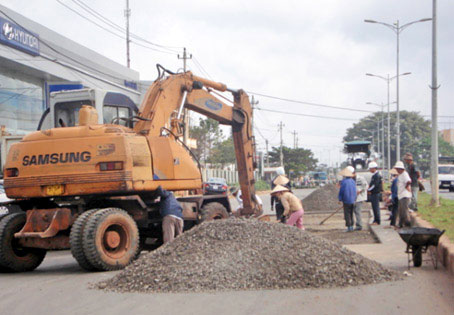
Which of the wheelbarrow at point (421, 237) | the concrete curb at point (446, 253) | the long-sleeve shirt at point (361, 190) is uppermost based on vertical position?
the long-sleeve shirt at point (361, 190)

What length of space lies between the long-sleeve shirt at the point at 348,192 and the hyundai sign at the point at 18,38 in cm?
1885

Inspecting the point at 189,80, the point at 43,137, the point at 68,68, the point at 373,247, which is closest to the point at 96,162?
the point at 43,137

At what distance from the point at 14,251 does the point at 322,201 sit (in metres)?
19.0

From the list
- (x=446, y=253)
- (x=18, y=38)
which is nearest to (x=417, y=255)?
(x=446, y=253)

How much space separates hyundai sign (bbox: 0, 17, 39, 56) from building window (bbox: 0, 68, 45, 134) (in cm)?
189

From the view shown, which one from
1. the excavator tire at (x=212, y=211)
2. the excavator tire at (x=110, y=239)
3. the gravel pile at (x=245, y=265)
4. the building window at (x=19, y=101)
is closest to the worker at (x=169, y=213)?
the excavator tire at (x=110, y=239)

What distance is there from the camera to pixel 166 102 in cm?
1245

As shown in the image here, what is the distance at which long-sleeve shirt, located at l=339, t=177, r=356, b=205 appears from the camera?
15.8 metres

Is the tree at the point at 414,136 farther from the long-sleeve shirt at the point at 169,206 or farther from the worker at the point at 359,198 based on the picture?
the long-sleeve shirt at the point at 169,206

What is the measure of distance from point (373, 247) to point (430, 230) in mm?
3717

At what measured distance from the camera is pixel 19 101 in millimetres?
32812

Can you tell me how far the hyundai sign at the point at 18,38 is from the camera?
27.9m

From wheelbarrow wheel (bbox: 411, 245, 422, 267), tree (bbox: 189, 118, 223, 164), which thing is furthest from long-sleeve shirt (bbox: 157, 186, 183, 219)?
tree (bbox: 189, 118, 223, 164)

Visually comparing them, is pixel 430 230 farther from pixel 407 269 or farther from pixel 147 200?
pixel 147 200
